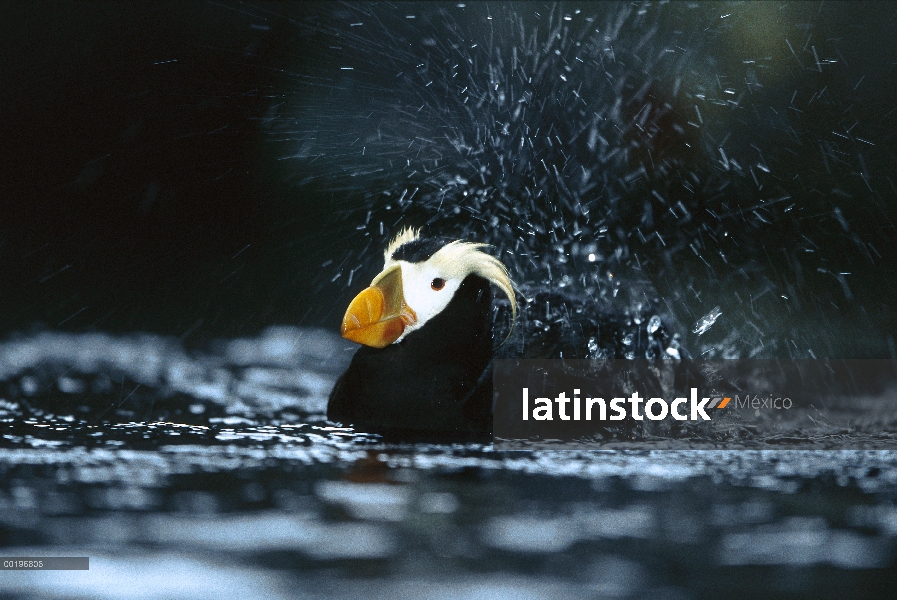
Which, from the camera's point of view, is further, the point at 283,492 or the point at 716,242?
the point at 716,242

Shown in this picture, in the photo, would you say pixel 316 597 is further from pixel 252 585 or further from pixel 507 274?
pixel 507 274

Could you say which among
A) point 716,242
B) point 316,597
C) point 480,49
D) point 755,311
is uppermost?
point 480,49

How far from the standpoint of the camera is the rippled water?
101 centimetres

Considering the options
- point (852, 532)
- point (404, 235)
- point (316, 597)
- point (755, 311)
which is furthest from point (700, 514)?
point (755, 311)

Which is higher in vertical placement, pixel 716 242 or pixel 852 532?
Result: pixel 716 242

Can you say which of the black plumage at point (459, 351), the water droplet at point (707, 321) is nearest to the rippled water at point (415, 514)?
the black plumage at point (459, 351)

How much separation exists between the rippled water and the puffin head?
0.29 m

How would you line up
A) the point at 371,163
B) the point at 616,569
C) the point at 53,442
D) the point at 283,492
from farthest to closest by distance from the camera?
the point at 371,163 → the point at 53,442 → the point at 283,492 → the point at 616,569

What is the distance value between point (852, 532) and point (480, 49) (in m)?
2.02

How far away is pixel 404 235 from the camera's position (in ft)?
7.09

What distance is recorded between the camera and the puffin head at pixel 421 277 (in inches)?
81.7

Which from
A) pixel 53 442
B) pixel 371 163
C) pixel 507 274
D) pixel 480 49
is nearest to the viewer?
pixel 53 442

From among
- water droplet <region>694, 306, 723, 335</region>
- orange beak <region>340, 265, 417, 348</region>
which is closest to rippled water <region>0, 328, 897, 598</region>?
orange beak <region>340, 265, 417, 348</region>

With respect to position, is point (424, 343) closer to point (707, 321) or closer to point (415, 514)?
point (415, 514)
